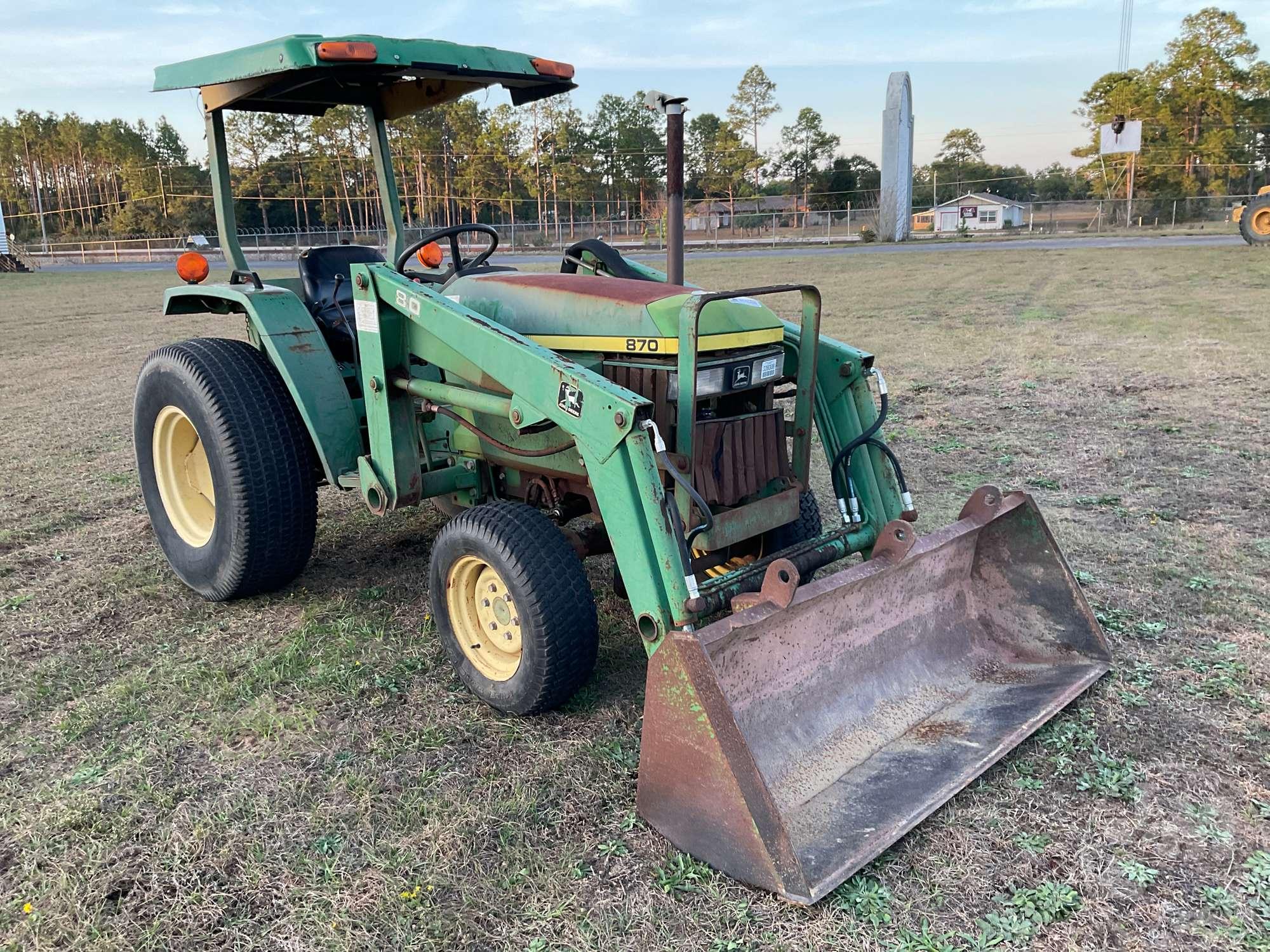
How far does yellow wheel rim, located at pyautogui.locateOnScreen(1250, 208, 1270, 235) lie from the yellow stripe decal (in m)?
24.9

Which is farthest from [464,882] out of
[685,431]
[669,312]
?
[669,312]

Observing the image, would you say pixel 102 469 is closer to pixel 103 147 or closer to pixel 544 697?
pixel 544 697

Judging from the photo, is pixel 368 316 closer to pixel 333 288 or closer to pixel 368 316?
pixel 368 316

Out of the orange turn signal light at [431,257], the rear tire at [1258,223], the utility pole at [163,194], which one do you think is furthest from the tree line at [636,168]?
the orange turn signal light at [431,257]

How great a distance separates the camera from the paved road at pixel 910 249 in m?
26.6

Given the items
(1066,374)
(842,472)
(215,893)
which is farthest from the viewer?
(1066,374)

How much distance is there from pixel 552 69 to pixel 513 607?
229 cm

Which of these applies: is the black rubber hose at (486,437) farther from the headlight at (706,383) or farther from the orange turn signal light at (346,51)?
the orange turn signal light at (346,51)

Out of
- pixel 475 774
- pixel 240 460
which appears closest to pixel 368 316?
pixel 240 460

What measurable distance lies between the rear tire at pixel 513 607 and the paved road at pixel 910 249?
81.3ft

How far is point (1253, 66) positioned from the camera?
152 feet

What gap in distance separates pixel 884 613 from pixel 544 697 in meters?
1.10

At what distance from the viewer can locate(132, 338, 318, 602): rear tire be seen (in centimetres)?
363

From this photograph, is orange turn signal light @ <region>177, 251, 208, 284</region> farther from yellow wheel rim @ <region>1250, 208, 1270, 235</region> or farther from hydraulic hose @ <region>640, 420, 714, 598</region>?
yellow wheel rim @ <region>1250, 208, 1270, 235</region>
